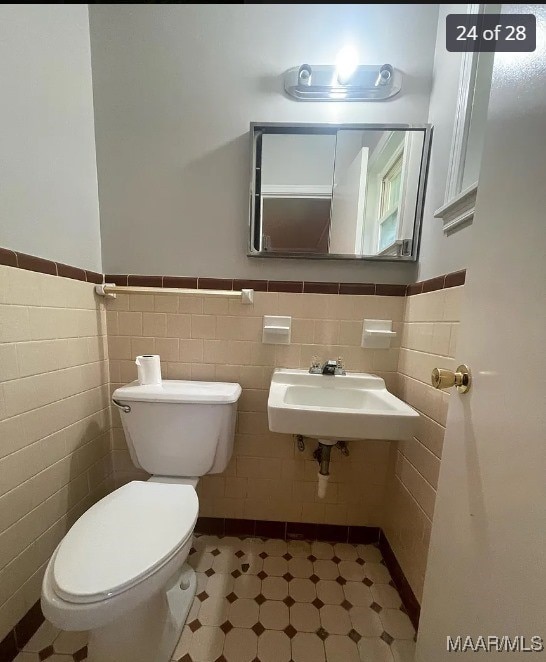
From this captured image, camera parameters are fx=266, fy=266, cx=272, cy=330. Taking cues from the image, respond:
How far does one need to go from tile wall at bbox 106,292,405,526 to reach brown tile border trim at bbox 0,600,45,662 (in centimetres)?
47

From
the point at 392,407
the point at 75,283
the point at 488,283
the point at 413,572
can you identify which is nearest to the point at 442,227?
the point at 488,283

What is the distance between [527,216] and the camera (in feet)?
1.44

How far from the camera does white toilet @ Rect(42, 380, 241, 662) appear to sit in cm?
61

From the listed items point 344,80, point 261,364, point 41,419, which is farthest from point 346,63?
point 41,419

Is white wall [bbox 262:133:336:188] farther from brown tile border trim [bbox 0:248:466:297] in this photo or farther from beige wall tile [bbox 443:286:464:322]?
beige wall tile [bbox 443:286:464:322]

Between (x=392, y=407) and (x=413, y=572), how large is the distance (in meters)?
0.63

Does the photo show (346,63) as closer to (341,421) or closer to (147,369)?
(341,421)

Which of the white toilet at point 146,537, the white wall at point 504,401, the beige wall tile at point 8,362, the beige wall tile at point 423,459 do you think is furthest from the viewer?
the beige wall tile at point 423,459

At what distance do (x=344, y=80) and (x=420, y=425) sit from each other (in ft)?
4.36

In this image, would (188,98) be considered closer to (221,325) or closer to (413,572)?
(221,325)

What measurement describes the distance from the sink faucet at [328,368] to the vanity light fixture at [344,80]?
1057 mm

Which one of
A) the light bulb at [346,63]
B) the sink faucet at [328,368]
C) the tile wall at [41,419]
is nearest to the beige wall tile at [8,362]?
the tile wall at [41,419]

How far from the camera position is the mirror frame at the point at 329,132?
1.04m

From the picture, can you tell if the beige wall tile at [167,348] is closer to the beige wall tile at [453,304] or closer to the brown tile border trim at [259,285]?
the brown tile border trim at [259,285]
